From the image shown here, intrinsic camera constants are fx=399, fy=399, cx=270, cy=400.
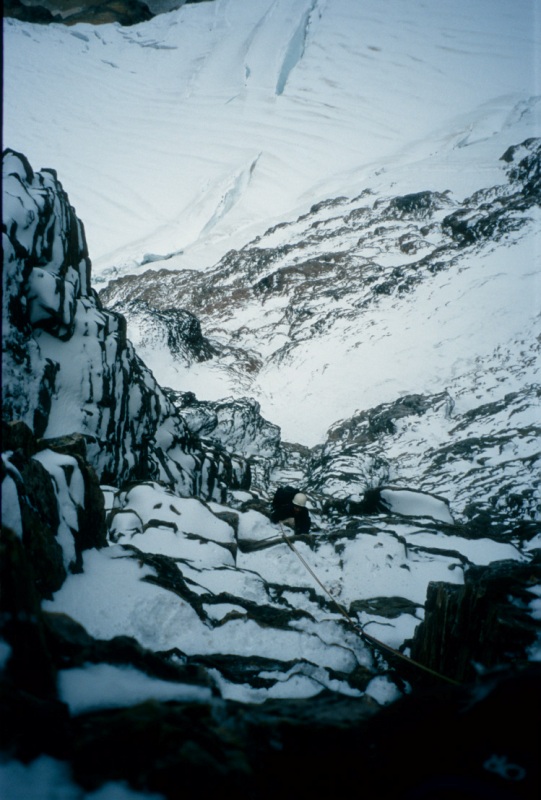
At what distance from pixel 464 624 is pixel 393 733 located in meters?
1.89

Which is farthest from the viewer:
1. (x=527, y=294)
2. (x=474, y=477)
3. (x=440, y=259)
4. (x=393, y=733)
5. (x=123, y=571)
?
(x=440, y=259)

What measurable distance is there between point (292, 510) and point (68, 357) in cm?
443

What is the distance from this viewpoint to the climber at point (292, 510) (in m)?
6.55

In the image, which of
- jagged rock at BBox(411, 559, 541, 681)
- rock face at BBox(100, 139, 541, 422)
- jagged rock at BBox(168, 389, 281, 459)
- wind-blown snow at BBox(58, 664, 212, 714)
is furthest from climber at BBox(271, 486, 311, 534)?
rock face at BBox(100, 139, 541, 422)

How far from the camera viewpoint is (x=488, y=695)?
51.1 inches

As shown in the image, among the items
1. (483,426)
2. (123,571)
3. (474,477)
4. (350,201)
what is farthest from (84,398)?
(350,201)

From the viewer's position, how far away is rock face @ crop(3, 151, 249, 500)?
568 cm

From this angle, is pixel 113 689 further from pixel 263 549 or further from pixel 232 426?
pixel 232 426

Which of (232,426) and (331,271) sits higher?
(331,271)

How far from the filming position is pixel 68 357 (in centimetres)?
647

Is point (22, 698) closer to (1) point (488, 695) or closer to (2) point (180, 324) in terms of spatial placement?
(1) point (488, 695)

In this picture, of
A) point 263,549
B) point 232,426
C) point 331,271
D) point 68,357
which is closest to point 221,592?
point 263,549

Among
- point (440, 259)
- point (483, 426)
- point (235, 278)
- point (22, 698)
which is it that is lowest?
point (22, 698)

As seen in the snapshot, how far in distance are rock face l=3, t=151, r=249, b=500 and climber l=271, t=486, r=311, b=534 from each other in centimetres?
251
